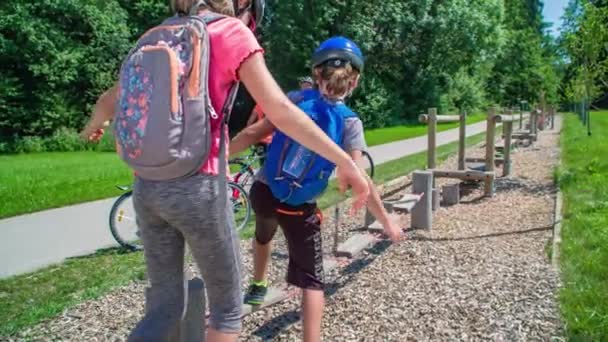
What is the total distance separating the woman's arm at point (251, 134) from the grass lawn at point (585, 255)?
7.16 ft

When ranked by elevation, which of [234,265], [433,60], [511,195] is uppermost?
[433,60]

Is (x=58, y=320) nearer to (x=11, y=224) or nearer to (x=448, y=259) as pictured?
(x=448, y=259)

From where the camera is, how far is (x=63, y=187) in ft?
32.6

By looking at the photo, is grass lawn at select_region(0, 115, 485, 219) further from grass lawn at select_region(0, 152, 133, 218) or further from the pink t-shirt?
the pink t-shirt

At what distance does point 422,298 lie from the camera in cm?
419

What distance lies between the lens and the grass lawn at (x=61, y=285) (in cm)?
400

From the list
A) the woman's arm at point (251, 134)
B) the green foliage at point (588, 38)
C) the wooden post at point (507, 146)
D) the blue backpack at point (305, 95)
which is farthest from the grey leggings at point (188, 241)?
the green foliage at point (588, 38)

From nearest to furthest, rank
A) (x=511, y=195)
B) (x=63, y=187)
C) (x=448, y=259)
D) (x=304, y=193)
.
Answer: (x=304, y=193) < (x=448, y=259) < (x=511, y=195) < (x=63, y=187)

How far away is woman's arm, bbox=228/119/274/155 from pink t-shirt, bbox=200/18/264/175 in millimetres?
833

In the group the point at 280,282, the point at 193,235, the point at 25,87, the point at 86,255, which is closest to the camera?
the point at 193,235

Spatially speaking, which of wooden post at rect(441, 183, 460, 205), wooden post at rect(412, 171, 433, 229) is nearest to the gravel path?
wooden post at rect(412, 171, 433, 229)

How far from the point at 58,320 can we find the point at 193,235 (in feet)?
8.52

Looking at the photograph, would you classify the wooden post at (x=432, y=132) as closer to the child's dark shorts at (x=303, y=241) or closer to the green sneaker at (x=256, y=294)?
the green sneaker at (x=256, y=294)

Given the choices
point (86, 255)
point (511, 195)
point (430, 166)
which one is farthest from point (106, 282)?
point (511, 195)
